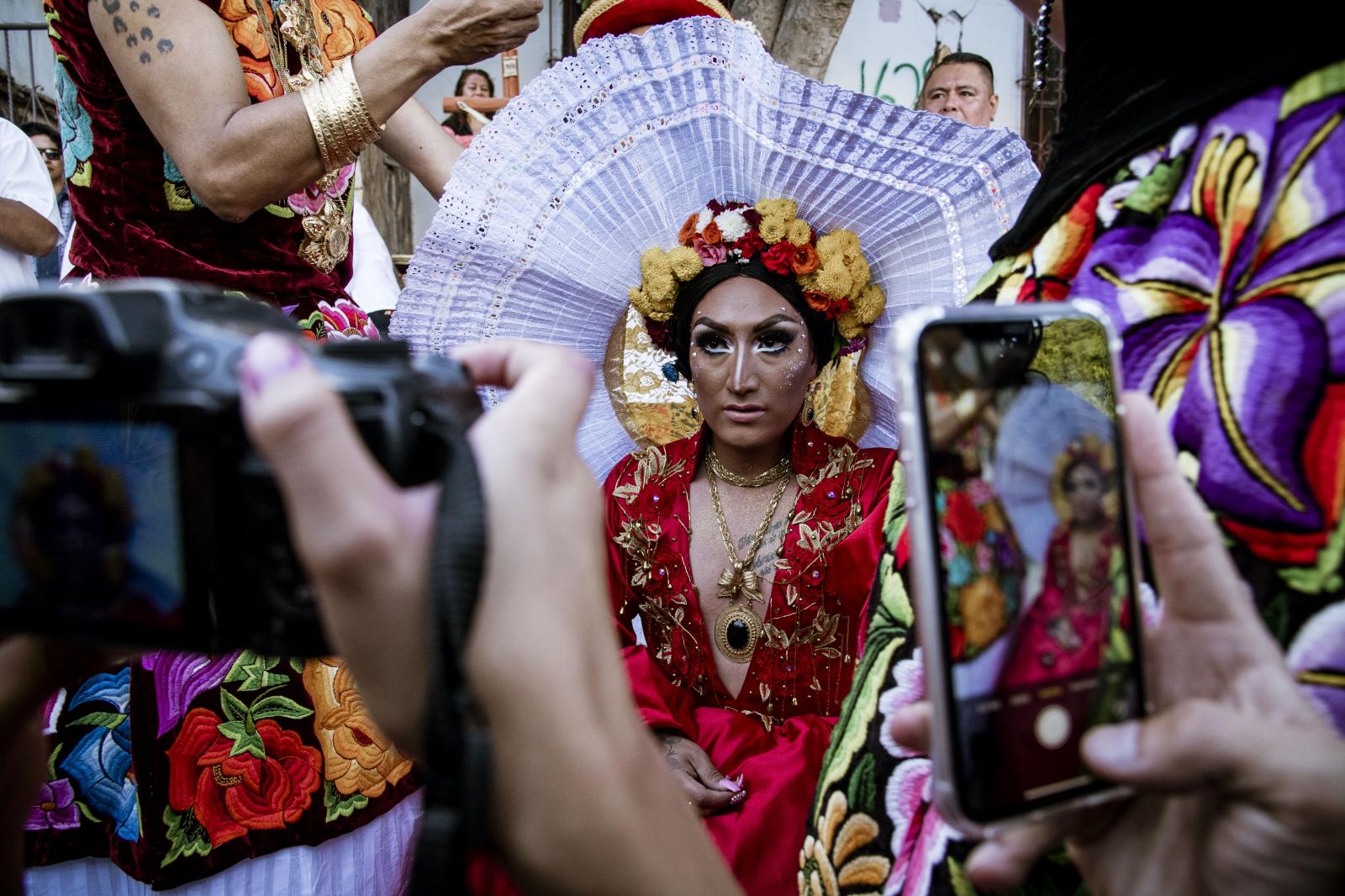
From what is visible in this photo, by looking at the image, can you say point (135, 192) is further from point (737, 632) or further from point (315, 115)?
point (737, 632)

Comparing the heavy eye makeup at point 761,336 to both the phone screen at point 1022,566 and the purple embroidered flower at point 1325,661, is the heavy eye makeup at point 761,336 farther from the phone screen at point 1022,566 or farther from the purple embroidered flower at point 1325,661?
the purple embroidered flower at point 1325,661

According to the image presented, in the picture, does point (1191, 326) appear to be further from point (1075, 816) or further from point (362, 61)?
point (362, 61)

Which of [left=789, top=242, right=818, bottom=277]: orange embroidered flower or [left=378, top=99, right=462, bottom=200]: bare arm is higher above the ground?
[left=378, top=99, right=462, bottom=200]: bare arm

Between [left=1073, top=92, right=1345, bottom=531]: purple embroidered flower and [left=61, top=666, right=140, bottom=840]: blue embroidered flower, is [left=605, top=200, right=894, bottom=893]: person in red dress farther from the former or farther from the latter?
[left=1073, top=92, right=1345, bottom=531]: purple embroidered flower

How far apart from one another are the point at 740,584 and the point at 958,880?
138 centimetres

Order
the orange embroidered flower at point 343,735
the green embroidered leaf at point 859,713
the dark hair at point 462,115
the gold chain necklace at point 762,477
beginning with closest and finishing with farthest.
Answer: the green embroidered leaf at point 859,713
the orange embroidered flower at point 343,735
the gold chain necklace at point 762,477
the dark hair at point 462,115

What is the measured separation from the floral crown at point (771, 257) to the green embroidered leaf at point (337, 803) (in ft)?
Answer: 3.94

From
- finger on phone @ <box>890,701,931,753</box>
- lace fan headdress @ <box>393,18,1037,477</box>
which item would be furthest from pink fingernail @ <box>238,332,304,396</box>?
lace fan headdress @ <box>393,18,1037,477</box>

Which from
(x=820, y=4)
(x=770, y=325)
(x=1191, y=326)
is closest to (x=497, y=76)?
(x=820, y=4)

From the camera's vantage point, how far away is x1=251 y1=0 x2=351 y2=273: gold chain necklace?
4.93ft

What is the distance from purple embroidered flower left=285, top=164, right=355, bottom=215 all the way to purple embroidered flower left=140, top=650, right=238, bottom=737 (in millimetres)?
754

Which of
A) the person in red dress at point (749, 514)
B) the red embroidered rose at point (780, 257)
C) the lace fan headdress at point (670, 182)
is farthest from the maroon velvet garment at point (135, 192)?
the red embroidered rose at point (780, 257)

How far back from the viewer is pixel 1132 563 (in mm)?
620

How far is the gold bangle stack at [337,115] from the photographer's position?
4.58 ft
